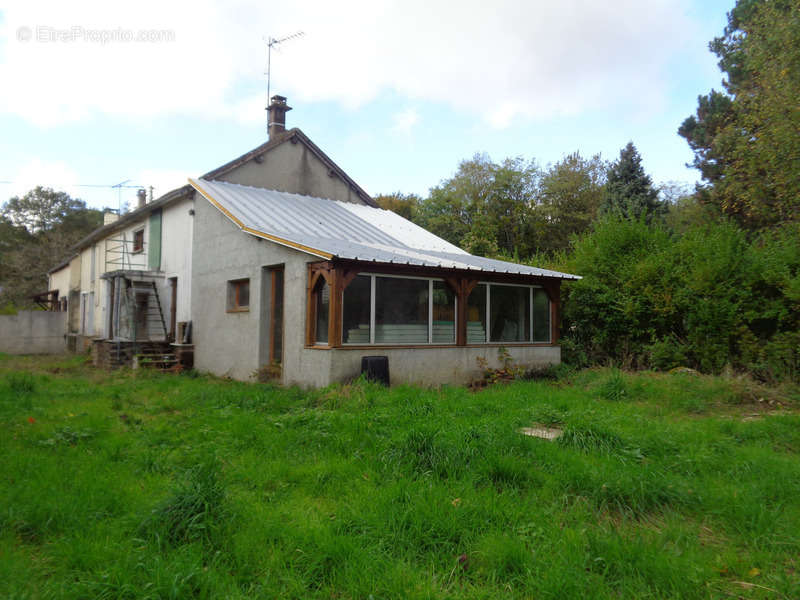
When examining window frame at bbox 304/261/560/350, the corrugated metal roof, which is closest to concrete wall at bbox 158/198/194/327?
the corrugated metal roof

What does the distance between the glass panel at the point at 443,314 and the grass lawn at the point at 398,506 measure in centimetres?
399

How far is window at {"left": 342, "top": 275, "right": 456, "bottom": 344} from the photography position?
31.1 feet

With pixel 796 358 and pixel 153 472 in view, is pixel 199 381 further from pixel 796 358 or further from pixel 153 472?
pixel 796 358

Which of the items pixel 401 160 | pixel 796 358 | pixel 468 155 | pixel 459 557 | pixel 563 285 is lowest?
pixel 459 557

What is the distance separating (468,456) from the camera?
14.6 feet

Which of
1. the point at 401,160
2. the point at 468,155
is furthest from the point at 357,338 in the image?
the point at 468,155

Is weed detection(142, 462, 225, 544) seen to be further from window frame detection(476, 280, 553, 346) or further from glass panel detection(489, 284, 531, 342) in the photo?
glass panel detection(489, 284, 531, 342)

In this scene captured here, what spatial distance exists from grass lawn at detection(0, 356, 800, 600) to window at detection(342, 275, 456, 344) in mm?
3004

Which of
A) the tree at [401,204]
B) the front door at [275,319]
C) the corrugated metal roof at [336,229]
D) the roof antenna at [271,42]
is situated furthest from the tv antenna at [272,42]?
the tree at [401,204]

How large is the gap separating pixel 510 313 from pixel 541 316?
1040 mm

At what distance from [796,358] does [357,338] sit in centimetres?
808

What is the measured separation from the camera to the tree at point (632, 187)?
21.7 metres

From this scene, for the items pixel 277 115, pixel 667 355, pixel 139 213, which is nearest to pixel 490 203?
pixel 277 115

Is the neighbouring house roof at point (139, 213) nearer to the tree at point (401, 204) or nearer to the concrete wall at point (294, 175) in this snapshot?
the concrete wall at point (294, 175)
